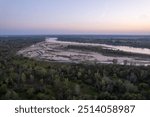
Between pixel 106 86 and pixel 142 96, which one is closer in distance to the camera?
pixel 142 96

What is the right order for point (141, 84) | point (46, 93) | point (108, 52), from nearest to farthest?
point (46, 93) < point (141, 84) < point (108, 52)

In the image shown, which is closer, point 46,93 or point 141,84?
point 46,93

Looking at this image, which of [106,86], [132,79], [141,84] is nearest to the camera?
[106,86]

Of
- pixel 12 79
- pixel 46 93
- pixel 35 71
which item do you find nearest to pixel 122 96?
pixel 46 93

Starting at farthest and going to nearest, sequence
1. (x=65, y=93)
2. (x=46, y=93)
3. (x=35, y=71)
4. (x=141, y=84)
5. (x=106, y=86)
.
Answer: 1. (x=35, y=71)
2. (x=141, y=84)
3. (x=106, y=86)
4. (x=46, y=93)
5. (x=65, y=93)

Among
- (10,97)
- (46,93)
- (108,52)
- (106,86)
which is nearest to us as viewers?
(10,97)

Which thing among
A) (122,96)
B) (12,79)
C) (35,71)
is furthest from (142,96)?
(35,71)

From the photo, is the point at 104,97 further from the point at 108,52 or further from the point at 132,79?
the point at 108,52

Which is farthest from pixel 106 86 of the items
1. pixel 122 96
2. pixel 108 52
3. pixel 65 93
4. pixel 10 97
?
pixel 108 52

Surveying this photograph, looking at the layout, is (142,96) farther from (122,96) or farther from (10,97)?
(10,97)
